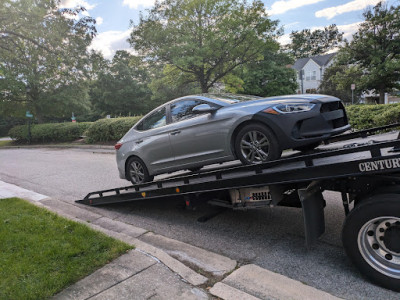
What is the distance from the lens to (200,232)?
15.1 ft

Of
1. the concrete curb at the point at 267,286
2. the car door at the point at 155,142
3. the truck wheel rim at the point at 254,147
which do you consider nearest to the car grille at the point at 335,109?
the truck wheel rim at the point at 254,147

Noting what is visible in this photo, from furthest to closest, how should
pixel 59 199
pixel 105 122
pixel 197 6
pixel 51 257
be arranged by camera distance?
pixel 105 122, pixel 197 6, pixel 59 199, pixel 51 257

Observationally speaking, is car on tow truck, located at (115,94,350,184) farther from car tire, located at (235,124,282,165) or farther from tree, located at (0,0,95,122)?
tree, located at (0,0,95,122)

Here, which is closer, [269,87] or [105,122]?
[105,122]

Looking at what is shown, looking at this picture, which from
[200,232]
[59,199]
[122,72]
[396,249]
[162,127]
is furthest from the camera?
[122,72]

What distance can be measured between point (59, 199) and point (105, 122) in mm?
12006

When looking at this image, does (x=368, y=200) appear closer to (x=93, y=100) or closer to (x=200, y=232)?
(x=200, y=232)

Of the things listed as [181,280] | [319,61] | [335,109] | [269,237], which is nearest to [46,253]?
[181,280]

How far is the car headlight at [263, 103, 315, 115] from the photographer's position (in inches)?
147

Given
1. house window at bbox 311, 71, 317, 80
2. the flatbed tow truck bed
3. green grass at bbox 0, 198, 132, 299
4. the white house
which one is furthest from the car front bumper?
Result: house window at bbox 311, 71, 317, 80

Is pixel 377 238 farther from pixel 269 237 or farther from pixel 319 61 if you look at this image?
pixel 319 61

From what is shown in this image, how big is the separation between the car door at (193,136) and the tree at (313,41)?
287 ft

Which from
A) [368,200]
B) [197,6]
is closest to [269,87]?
[197,6]

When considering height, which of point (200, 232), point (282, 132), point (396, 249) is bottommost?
point (200, 232)
